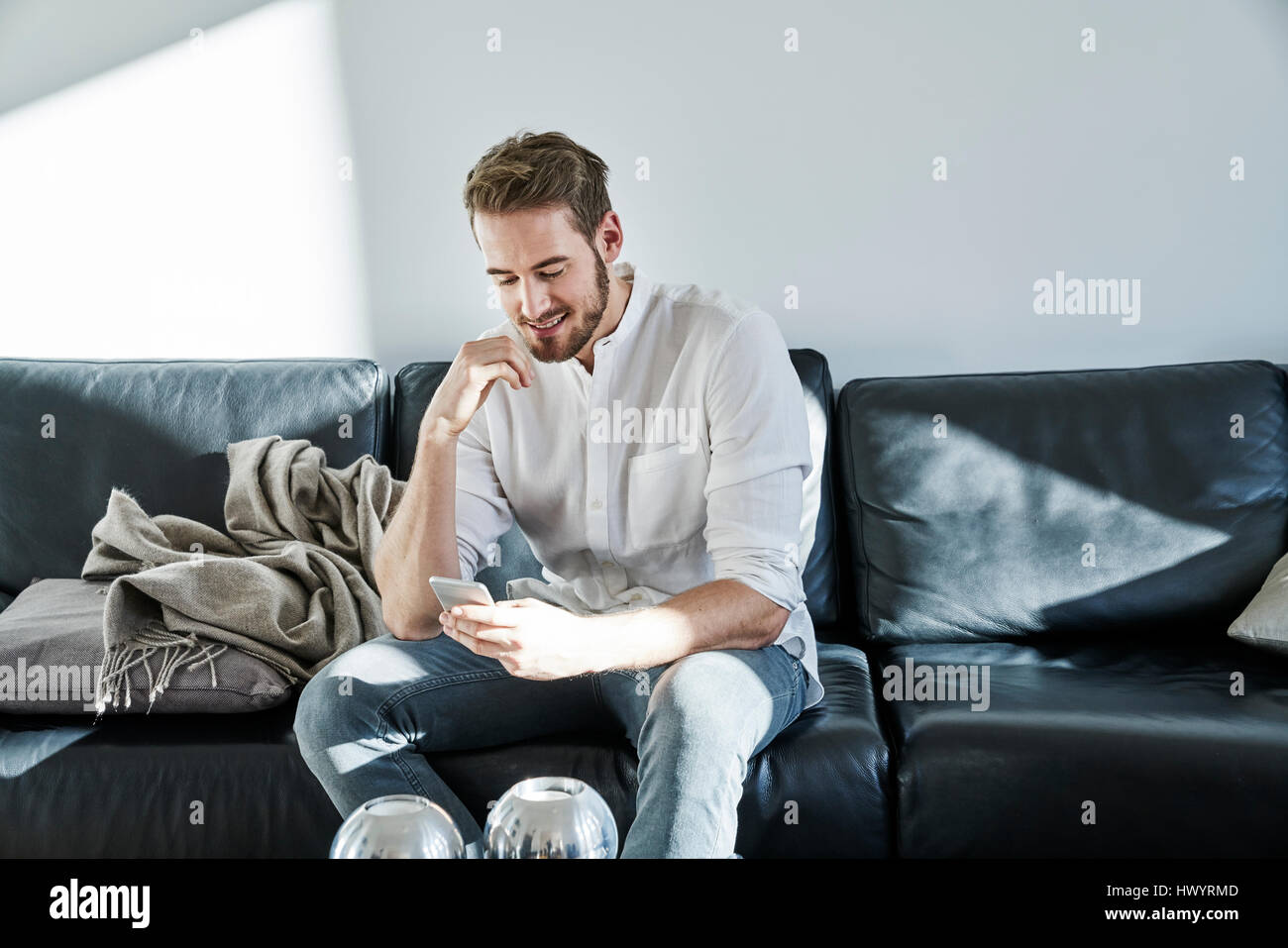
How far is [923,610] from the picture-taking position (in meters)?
2.07

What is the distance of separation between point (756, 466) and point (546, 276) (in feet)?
1.35

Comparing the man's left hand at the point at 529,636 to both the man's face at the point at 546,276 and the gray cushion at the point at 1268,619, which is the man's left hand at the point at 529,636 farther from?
the gray cushion at the point at 1268,619

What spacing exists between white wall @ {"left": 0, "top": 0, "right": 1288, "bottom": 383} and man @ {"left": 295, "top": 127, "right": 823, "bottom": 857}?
0.79 metres

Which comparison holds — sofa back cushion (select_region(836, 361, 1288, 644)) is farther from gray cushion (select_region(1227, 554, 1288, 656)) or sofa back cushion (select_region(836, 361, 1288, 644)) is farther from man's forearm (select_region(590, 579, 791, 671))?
man's forearm (select_region(590, 579, 791, 671))

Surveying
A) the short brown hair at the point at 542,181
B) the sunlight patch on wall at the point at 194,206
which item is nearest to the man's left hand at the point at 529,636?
the short brown hair at the point at 542,181

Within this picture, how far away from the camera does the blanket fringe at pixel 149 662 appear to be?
1.70 metres

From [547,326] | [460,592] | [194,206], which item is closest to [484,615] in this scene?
[460,592]

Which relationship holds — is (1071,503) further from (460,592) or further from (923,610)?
(460,592)

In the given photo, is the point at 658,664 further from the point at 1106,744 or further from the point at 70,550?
the point at 70,550

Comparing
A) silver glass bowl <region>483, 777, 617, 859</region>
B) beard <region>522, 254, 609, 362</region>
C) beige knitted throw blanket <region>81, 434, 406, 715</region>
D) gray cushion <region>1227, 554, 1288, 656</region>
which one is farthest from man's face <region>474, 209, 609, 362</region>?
gray cushion <region>1227, 554, 1288, 656</region>

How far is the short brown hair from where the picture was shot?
1.60 m

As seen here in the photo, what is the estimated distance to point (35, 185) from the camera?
2.62 meters
